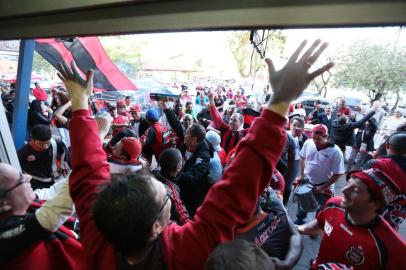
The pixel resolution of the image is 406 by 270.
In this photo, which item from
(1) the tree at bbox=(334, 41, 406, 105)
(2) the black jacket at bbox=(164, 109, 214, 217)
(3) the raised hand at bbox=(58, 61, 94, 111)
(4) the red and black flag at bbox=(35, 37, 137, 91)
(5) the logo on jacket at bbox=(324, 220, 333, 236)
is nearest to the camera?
(3) the raised hand at bbox=(58, 61, 94, 111)

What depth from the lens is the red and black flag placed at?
14.2 feet

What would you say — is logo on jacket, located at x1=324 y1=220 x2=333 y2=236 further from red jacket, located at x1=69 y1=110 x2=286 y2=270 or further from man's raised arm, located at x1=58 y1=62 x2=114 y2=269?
man's raised arm, located at x1=58 y1=62 x2=114 y2=269

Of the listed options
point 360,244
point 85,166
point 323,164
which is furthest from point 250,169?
point 323,164

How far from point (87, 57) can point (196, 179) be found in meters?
3.10

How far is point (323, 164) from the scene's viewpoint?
3.95 m

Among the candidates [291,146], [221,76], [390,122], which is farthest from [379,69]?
[221,76]

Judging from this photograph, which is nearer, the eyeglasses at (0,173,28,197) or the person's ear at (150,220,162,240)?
the person's ear at (150,220,162,240)

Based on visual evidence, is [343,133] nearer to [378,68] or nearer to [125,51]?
[378,68]

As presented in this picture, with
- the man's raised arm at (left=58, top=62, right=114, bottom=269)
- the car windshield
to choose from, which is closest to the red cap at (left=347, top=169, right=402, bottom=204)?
the man's raised arm at (left=58, top=62, right=114, bottom=269)

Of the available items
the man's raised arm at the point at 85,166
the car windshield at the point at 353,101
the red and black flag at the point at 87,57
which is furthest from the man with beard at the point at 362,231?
the car windshield at the point at 353,101

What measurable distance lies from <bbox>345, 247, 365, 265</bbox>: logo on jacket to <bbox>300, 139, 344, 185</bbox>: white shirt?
2.18 m

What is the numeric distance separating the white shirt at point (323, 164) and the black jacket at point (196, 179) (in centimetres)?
159

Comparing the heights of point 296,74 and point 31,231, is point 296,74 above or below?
above

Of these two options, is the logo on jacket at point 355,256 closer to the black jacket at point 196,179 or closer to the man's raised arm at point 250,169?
the man's raised arm at point 250,169
